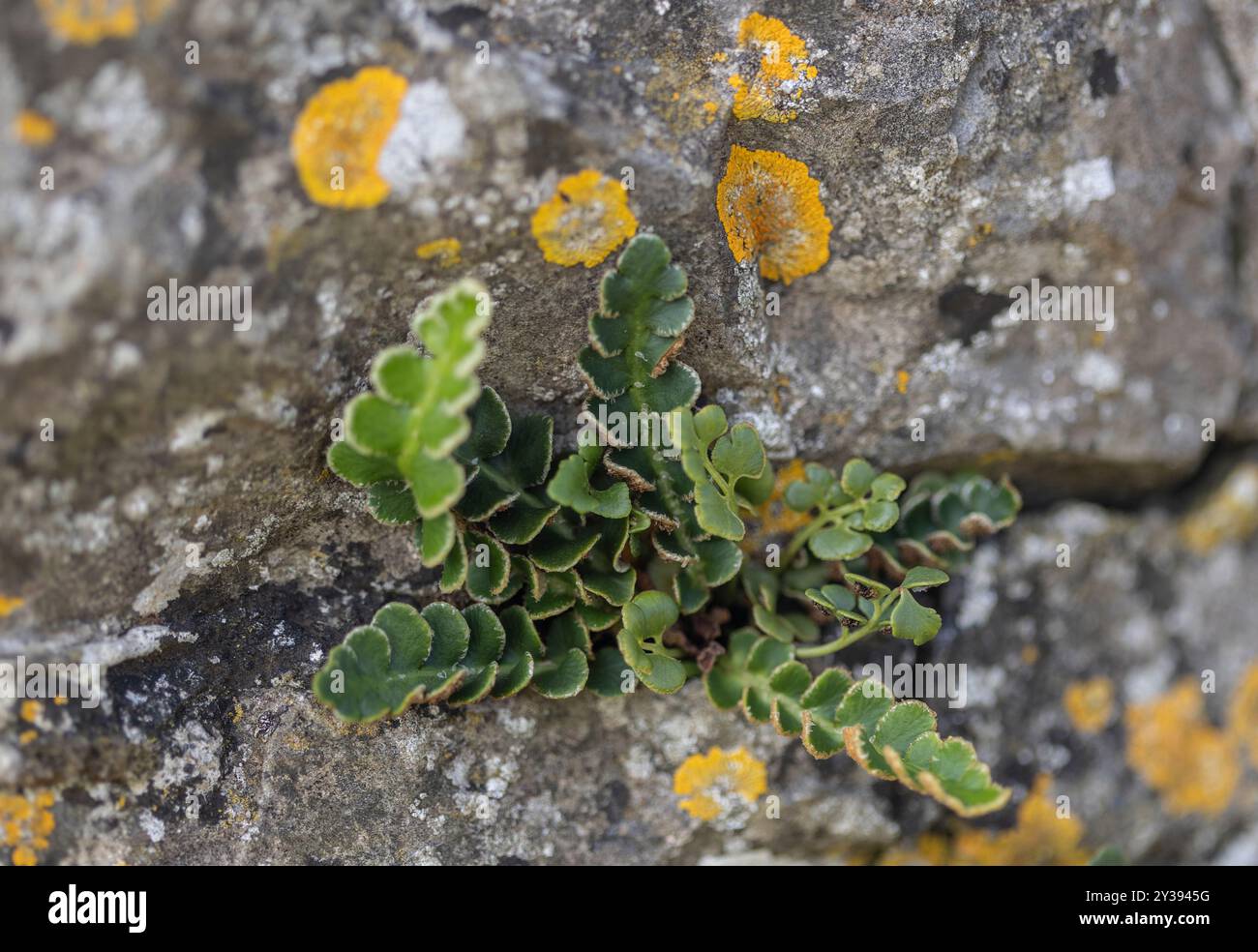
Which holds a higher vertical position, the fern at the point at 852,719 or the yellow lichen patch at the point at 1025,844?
the fern at the point at 852,719

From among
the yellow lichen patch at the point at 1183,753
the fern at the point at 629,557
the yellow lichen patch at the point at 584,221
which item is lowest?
the yellow lichen patch at the point at 1183,753

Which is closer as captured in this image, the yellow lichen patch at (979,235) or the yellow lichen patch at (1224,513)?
the yellow lichen patch at (979,235)

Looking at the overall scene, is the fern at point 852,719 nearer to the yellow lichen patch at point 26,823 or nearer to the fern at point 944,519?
the fern at point 944,519

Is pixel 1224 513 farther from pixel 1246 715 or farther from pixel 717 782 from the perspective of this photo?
pixel 717 782

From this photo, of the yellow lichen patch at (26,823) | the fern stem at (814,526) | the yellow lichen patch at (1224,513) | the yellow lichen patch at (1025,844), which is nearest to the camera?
the yellow lichen patch at (26,823)

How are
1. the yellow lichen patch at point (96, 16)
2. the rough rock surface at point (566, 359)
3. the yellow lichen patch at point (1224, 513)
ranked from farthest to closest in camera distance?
the yellow lichen patch at point (1224, 513), the rough rock surface at point (566, 359), the yellow lichen patch at point (96, 16)

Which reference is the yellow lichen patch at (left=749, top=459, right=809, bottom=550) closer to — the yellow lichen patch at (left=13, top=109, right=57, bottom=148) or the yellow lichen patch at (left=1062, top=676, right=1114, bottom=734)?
the yellow lichen patch at (left=1062, top=676, right=1114, bottom=734)

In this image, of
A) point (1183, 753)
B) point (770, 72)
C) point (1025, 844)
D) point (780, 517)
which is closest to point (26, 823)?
point (780, 517)

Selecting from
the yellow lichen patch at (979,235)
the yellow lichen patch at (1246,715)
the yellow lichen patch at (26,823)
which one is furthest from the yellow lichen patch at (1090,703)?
the yellow lichen patch at (26,823)
